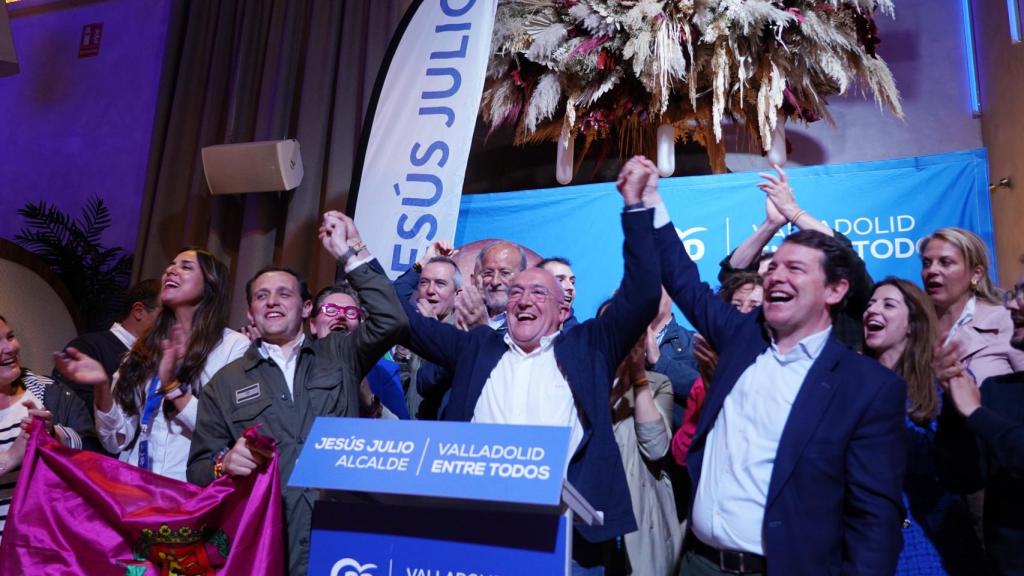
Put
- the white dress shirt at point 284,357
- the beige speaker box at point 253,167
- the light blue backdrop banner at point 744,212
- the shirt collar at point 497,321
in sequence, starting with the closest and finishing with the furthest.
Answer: the white dress shirt at point 284,357
the shirt collar at point 497,321
the light blue backdrop banner at point 744,212
the beige speaker box at point 253,167

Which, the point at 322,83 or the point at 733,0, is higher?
the point at 322,83

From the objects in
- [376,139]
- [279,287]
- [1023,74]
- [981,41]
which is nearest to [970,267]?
[1023,74]

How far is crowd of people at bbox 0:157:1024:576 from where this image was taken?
2.10 metres

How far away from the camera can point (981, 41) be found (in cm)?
489

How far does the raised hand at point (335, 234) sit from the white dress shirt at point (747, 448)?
4.02 feet

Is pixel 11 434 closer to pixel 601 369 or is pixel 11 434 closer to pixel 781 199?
pixel 601 369

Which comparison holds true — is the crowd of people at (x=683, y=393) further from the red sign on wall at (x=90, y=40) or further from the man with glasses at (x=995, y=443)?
the red sign on wall at (x=90, y=40)

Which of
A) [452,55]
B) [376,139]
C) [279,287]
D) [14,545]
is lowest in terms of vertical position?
[14,545]

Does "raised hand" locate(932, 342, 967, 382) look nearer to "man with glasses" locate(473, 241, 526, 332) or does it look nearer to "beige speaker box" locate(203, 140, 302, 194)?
"man with glasses" locate(473, 241, 526, 332)

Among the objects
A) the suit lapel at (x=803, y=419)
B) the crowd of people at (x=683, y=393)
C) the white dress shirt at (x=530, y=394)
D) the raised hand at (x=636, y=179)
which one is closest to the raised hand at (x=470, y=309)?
the crowd of people at (x=683, y=393)

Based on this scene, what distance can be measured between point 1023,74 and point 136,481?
394 cm

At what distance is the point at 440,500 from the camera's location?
2066 millimetres

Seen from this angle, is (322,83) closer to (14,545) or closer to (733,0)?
(733,0)

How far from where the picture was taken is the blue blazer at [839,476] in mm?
2031
